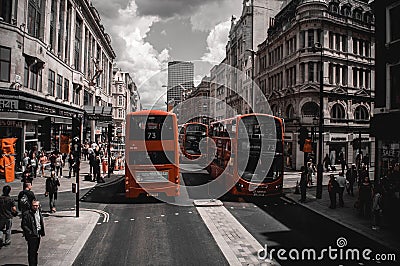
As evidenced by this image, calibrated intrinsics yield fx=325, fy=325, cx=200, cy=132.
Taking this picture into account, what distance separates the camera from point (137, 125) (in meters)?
14.9

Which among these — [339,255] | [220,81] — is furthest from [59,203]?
[220,81]

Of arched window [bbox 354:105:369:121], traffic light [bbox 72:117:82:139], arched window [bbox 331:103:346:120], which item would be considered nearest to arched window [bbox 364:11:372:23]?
arched window [bbox 354:105:369:121]

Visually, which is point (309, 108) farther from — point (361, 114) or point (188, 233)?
point (188, 233)

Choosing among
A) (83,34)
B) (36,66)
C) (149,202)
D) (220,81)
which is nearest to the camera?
(149,202)

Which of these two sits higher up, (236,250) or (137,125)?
(137,125)

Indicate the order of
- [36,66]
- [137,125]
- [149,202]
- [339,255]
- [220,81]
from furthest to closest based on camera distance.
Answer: [220,81] → [36,66] → [149,202] → [137,125] → [339,255]

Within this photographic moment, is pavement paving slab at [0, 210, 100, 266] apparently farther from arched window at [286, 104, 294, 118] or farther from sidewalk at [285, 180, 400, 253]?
arched window at [286, 104, 294, 118]

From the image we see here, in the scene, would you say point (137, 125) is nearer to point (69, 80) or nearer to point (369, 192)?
point (369, 192)

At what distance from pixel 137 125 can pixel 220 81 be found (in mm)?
61666

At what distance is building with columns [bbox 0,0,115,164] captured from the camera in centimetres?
2248

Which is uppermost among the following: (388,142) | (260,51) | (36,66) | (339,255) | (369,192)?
(260,51)

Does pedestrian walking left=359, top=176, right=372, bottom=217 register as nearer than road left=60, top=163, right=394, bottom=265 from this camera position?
No

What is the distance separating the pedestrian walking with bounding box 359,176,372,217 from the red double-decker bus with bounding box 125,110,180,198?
8.10 meters

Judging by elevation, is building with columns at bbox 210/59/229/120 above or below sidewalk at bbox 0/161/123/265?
above
